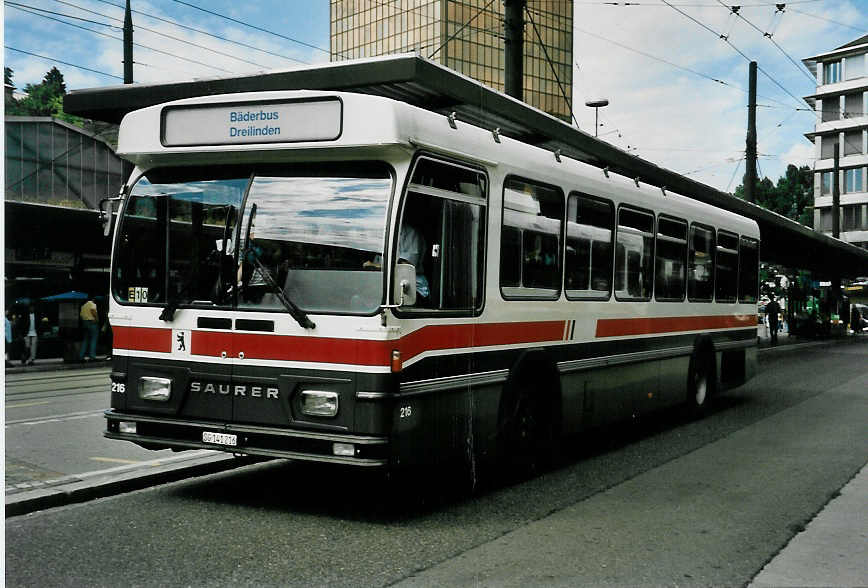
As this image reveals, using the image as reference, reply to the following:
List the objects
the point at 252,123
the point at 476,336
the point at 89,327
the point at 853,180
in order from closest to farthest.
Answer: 1. the point at 252,123
2. the point at 476,336
3. the point at 89,327
4. the point at 853,180

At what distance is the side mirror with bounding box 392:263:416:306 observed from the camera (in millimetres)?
6367

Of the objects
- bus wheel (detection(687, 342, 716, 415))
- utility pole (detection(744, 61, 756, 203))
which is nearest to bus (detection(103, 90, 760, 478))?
bus wheel (detection(687, 342, 716, 415))

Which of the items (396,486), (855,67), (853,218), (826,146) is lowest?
(396,486)

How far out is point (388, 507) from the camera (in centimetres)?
720

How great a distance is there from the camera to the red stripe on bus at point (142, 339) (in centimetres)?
704

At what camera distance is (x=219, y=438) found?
6.74 m

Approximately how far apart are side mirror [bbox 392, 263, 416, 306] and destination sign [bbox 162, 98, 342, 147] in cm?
102

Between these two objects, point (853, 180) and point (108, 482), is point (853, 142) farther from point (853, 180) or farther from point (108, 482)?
point (108, 482)

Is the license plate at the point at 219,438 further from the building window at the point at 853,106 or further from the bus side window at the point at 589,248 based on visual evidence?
the building window at the point at 853,106

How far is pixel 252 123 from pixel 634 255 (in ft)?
16.7

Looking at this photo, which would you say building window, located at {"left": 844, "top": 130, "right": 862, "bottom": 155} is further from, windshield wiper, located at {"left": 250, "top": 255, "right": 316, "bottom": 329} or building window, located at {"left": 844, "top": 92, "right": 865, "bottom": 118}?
windshield wiper, located at {"left": 250, "top": 255, "right": 316, "bottom": 329}

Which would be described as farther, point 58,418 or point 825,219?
point 825,219

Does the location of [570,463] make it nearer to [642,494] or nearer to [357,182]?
[642,494]

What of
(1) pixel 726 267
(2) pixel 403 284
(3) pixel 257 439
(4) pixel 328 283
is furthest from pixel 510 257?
(1) pixel 726 267
